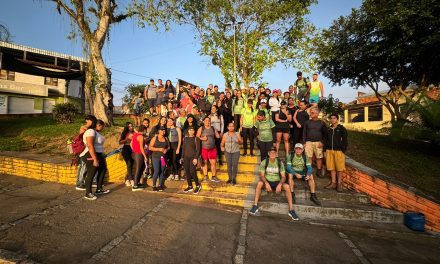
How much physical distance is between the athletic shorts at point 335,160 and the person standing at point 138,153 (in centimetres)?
500

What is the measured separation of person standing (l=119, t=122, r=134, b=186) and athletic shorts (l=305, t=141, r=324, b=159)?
506cm

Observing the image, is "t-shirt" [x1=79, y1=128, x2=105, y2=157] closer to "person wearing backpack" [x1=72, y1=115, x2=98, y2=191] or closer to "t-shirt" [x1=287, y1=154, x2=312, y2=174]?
"person wearing backpack" [x1=72, y1=115, x2=98, y2=191]

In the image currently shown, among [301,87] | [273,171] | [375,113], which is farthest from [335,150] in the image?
[375,113]

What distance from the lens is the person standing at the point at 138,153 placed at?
7.04m

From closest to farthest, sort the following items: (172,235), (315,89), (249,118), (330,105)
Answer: (172,235) < (249,118) < (315,89) < (330,105)

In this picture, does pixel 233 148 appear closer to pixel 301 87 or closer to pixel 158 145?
pixel 158 145

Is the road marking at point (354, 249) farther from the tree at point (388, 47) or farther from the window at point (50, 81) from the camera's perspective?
the window at point (50, 81)

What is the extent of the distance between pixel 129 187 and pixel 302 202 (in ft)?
15.6

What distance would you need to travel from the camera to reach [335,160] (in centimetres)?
671

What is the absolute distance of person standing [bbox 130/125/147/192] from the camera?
7039 mm

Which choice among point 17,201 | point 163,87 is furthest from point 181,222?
point 163,87

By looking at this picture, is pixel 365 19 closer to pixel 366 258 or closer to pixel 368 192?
pixel 368 192

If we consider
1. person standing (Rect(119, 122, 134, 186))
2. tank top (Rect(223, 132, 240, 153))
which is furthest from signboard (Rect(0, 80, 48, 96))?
tank top (Rect(223, 132, 240, 153))

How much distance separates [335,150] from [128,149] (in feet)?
18.8
